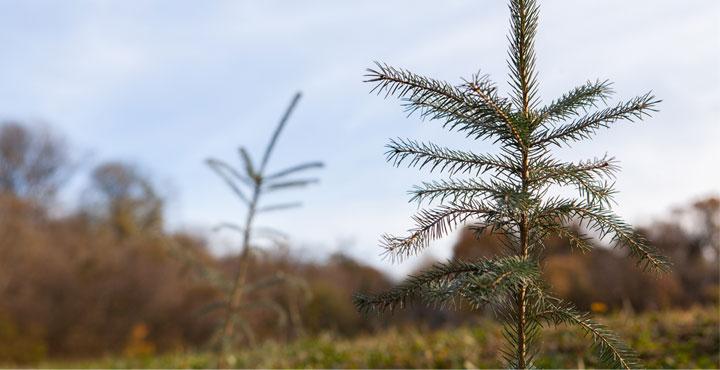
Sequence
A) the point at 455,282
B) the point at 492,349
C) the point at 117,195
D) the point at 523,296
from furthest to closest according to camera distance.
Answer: the point at 117,195
the point at 492,349
the point at 523,296
the point at 455,282

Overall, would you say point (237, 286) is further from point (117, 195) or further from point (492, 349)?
point (117, 195)

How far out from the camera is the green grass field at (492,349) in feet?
20.3

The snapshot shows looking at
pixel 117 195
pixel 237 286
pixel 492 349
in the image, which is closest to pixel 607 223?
pixel 237 286

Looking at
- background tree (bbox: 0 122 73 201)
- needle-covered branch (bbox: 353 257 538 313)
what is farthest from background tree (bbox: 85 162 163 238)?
needle-covered branch (bbox: 353 257 538 313)

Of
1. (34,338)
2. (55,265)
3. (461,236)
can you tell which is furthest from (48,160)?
(461,236)

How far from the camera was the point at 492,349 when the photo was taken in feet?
23.7

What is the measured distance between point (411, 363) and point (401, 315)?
31.9 feet

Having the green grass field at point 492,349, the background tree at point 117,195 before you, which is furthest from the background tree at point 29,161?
the green grass field at point 492,349

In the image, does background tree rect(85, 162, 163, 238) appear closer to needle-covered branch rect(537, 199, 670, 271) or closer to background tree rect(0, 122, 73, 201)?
background tree rect(0, 122, 73, 201)

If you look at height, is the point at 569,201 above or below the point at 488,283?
above

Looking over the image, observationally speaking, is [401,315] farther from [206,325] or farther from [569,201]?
[569,201]

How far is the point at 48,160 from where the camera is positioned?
122 feet

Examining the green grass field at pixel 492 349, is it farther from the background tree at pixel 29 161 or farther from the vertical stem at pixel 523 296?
the background tree at pixel 29 161

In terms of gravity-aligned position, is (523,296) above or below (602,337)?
above
